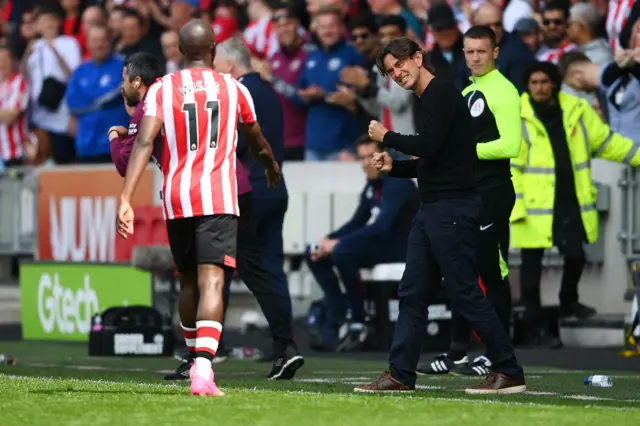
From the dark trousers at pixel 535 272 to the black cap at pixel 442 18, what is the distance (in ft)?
6.76

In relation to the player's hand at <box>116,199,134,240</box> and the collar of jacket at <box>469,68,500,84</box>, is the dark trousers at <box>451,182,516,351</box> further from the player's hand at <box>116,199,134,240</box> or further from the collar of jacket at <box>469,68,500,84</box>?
the player's hand at <box>116,199,134,240</box>

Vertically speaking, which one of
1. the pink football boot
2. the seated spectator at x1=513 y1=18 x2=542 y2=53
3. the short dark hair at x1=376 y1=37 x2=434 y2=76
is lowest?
the pink football boot

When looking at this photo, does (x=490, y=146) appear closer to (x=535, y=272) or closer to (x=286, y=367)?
(x=286, y=367)

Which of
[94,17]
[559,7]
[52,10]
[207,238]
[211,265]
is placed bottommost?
[211,265]

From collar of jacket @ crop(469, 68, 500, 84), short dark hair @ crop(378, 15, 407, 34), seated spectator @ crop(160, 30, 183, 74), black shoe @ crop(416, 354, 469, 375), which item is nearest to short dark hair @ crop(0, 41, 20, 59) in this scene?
seated spectator @ crop(160, 30, 183, 74)

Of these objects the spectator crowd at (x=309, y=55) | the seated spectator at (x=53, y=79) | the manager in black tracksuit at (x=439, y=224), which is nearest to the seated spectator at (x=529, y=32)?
the spectator crowd at (x=309, y=55)

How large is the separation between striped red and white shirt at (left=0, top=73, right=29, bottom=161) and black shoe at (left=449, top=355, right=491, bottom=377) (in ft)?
36.1

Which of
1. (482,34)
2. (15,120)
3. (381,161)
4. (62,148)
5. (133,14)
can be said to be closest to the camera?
(381,161)

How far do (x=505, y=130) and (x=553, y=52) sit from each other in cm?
500

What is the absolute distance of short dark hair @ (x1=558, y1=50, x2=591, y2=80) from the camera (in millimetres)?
14617

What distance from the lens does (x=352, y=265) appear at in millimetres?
14898

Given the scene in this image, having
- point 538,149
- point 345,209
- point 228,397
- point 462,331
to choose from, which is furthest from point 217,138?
point 345,209

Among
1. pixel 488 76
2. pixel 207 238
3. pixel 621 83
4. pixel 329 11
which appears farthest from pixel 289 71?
pixel 207 238

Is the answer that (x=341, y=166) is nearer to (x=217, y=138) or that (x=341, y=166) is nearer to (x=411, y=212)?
(x=411, y=212)
